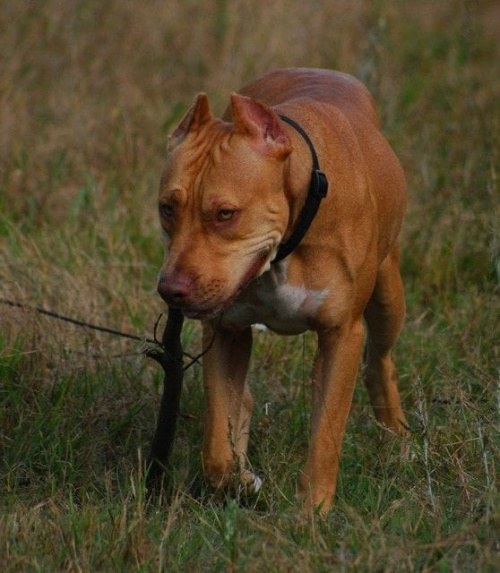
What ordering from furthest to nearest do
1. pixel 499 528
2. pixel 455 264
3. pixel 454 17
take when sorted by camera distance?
pixel 454 17 → pixel 455 264 → pixel 499 528

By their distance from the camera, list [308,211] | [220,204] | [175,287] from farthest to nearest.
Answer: [308,211], [220,204], [175,287]

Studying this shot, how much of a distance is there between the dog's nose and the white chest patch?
575 mm

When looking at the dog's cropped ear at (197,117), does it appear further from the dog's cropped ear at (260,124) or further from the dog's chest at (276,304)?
the dog's chest at (276,304)

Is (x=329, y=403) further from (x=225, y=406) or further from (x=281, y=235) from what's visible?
(x=281, y=235)

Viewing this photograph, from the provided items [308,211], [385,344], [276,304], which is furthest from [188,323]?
[308,211]

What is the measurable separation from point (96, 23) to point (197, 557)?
20.3ft

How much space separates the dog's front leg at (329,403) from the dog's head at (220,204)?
0.54 m

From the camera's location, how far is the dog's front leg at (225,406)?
494 centimetres

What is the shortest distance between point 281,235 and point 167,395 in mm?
808

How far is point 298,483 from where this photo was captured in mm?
4871

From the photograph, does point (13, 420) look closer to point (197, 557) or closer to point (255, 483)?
point (255, 483)

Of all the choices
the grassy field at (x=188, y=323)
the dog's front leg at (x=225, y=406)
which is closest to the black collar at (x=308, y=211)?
the dog's front leg at (x=225, y=406)

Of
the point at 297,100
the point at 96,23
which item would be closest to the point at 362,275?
the point at 297,100

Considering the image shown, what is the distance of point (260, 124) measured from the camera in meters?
4.44
